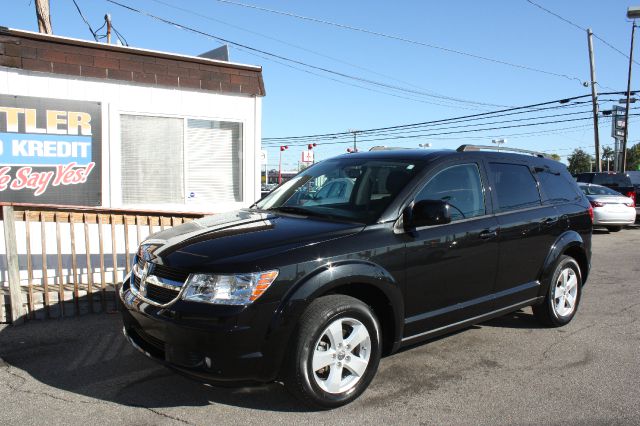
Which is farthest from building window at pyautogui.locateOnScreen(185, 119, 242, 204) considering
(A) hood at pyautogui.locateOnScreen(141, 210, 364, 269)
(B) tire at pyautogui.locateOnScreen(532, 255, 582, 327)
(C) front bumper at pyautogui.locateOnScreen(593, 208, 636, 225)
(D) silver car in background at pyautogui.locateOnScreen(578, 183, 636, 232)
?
(C) front bumper at pyautogui.locateOnScreen(593, 208, 636, 225)

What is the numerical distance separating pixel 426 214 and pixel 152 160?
5599 mm

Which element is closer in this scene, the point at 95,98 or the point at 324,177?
the point at 324,177

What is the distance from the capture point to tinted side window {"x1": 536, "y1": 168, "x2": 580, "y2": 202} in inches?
215

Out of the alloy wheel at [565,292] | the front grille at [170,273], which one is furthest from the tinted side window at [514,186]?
the front grille at [170,273]

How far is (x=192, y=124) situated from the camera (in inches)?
334

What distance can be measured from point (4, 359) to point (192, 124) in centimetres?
486

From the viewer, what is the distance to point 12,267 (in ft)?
17.8

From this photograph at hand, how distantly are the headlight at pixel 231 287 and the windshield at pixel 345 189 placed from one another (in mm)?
994

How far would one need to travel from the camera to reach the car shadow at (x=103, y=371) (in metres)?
3.71

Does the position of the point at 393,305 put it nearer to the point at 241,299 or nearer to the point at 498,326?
the point at 241,299

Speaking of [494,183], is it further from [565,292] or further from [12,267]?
[12,267]

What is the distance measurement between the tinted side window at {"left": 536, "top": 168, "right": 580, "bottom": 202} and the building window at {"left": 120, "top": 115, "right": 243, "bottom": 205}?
202 inches

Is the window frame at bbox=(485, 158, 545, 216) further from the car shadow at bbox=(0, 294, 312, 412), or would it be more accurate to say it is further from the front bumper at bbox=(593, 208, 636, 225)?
the front bumper at bbox=(593, 208, 636, 225)

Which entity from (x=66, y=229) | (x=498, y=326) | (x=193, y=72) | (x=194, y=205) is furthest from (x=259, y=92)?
(x=498, y=326)
